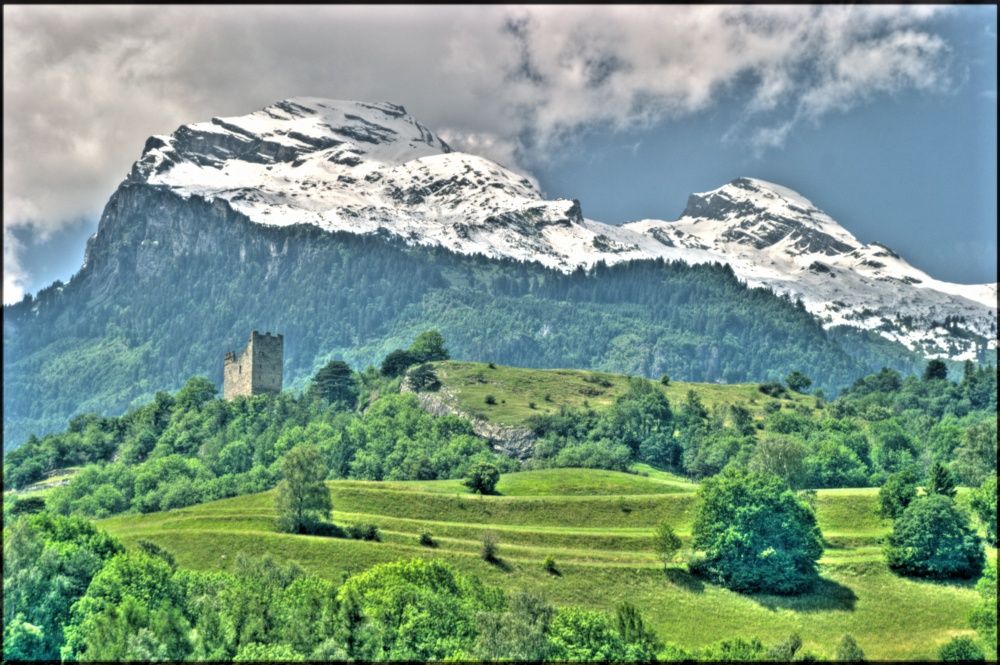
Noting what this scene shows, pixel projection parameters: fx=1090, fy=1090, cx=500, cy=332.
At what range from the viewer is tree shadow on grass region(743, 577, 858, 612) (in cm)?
10150

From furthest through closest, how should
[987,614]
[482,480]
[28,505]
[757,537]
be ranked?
[28,505] → [482,480] → [757,537] → [987,614]

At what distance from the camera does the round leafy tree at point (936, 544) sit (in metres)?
107

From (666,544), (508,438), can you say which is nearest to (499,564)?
(666,544)

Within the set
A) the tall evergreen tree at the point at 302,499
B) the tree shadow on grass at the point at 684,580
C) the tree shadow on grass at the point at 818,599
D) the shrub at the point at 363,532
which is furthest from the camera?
the tall evergreen tree at the point at 302,499

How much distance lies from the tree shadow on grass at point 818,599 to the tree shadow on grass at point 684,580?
15.9 feet

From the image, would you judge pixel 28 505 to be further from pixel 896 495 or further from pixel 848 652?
pixel 848 652

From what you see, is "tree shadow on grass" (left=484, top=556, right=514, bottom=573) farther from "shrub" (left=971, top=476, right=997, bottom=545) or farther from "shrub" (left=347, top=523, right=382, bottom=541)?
"shrub" (left=971, top=476, right=997, bottom=545)

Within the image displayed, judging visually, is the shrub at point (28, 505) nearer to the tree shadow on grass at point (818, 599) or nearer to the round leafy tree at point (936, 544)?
the tree shadow on grass at point (818, 599)

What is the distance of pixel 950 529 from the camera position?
109 meters

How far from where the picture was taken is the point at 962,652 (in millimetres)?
78125

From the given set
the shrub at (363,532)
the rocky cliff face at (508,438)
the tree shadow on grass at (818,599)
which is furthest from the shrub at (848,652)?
the rocky cliff face at (508,438)

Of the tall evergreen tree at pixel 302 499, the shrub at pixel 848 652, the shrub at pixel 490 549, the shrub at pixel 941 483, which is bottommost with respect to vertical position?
the shrub at pixel 848 652

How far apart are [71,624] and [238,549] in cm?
3061

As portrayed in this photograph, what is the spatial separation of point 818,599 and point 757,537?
949 centimetres
